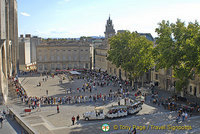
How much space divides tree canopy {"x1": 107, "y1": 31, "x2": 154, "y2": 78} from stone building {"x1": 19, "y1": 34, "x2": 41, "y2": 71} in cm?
4093

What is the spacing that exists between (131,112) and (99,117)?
13.8 ft

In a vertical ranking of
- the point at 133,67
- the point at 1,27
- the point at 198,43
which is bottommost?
the point at 133,67

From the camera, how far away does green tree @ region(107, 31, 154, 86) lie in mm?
42219

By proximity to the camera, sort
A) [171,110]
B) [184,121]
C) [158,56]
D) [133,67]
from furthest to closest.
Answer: [133,67]
[158,56]
[171,110]
[184,121]

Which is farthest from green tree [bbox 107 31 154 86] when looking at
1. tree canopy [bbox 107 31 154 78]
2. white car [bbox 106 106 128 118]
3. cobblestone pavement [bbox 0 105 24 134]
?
cobblestone pavement [bbox 0 105 24 134]

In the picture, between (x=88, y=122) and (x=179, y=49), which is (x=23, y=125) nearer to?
(x=88, y=122)

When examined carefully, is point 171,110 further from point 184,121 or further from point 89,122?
point 89,122

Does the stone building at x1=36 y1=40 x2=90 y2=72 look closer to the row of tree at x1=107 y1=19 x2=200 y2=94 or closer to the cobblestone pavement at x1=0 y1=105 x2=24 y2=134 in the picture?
the row of tree at x1=107 y1=19 x2=200 y2=94

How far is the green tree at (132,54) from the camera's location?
42219mm

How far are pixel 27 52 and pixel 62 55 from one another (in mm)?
14553

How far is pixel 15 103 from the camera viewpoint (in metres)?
32.9

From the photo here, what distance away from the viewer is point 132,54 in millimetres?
44688

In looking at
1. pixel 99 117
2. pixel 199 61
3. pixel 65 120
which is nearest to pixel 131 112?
pixel 99 117

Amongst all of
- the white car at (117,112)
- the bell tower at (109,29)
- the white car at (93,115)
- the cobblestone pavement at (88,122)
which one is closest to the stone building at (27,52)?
the bell tower at (109,29)
